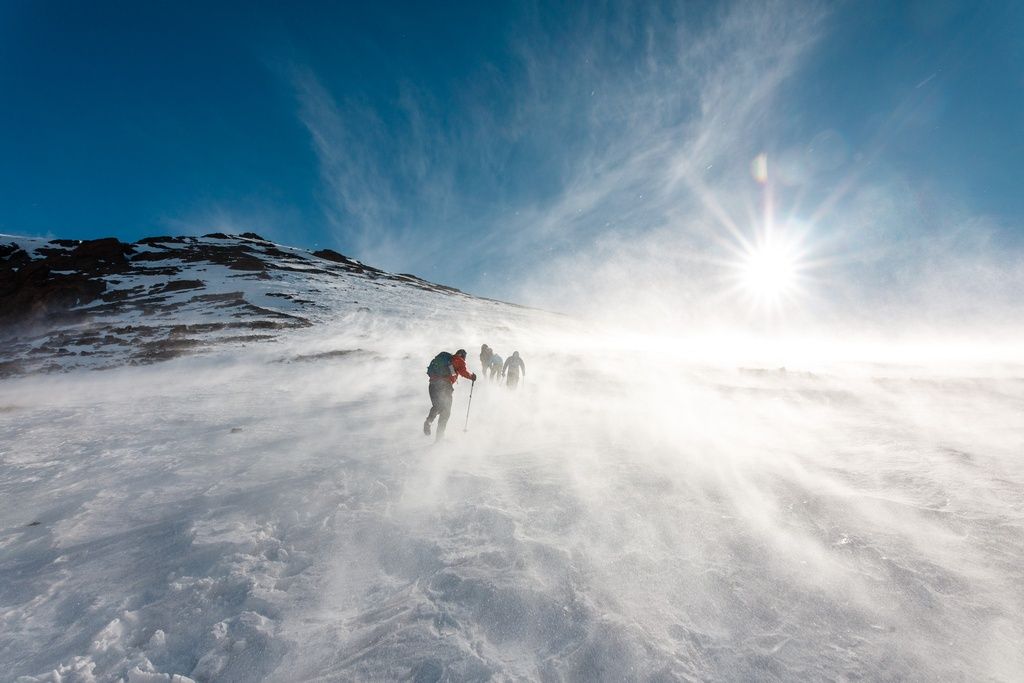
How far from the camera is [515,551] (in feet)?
14.9

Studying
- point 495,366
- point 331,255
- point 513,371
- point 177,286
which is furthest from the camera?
point 331,255

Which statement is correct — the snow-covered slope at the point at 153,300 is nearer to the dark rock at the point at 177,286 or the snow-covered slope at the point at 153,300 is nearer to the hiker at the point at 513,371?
the dark rock at the point at 177,286

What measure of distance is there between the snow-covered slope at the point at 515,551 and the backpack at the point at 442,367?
5.33ft

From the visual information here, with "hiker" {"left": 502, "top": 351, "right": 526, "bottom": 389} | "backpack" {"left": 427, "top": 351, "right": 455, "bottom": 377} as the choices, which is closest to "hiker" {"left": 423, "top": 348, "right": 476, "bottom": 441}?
"backpack" {"left": 427, "top": 351, "right": 455, "bottom": 377}

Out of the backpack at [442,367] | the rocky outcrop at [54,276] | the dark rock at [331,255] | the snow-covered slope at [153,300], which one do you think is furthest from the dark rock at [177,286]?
the backpack at [442,367]

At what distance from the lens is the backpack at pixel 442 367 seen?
9594mm

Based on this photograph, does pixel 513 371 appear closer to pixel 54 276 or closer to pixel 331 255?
pixel 54 276

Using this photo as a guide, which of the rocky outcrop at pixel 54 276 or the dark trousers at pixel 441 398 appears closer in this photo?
the dark trousers at pixel 441 398

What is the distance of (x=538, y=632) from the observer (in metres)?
3.42

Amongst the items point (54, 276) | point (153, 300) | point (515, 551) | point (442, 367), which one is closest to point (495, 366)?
point (442, 367)

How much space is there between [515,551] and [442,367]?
560 centimetres

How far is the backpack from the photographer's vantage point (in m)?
9.59

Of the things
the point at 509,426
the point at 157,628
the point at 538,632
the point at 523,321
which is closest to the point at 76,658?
the point at 157,628

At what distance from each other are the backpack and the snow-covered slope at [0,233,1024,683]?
162cm
